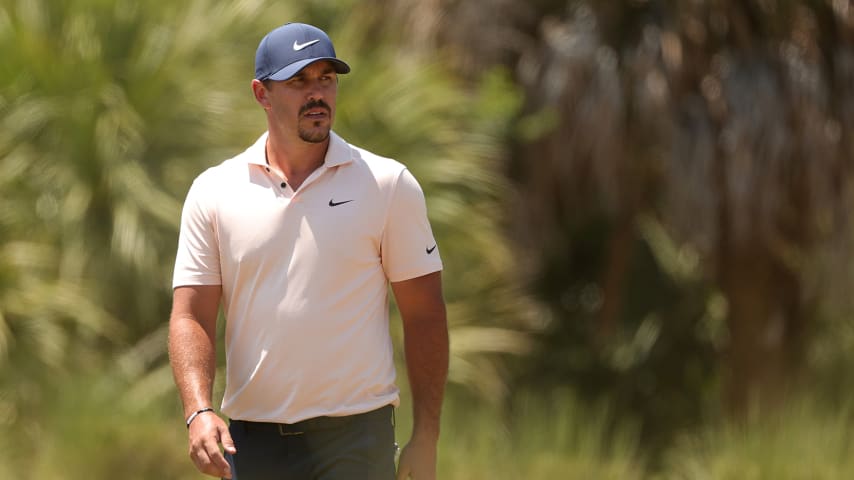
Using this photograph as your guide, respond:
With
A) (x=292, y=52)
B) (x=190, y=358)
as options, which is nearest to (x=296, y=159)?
(x=292, y=52)

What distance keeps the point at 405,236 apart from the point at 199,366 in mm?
700

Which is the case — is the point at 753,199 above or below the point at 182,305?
below

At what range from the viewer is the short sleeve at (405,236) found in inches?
154

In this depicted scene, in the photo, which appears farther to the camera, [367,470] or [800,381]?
[800,381]

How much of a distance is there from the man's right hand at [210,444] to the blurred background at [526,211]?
3639 millimetres

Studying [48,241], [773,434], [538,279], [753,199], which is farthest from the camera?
[538,279]

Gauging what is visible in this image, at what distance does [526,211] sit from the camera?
38.7ft

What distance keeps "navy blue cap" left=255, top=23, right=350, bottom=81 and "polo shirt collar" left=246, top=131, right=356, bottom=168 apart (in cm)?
21

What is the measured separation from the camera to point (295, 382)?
381cm

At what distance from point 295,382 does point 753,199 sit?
25.4 feet

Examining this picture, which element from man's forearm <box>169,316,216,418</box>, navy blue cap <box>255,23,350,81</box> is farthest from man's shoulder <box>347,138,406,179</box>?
man's forearm <box>169,316,216,418</box>

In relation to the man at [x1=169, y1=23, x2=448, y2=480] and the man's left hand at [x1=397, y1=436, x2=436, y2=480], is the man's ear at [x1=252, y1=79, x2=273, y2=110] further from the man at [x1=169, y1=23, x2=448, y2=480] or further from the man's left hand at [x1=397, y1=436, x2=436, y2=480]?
the man's left hand at [x1=397, y1=436, x2=436, y2=480]

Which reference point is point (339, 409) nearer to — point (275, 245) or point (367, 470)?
point (367, 470)

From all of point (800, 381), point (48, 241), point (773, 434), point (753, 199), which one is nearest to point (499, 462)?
point (773, 434)
